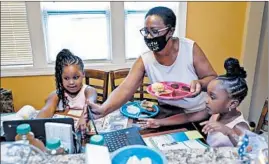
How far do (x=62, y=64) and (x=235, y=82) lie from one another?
1.67 ft

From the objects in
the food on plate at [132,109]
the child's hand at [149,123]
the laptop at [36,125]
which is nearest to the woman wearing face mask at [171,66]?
the child's hand at [149,123]

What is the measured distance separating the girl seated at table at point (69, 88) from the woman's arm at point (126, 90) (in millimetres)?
58

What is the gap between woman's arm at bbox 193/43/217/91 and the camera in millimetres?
759

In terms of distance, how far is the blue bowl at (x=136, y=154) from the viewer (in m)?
0.63

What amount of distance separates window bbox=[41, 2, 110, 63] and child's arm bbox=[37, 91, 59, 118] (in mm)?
170

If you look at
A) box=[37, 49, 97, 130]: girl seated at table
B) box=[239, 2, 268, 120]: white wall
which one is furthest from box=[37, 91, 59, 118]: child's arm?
box=[239, 2, 268, 120]: white wall

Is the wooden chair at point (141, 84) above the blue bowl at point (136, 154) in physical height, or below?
above

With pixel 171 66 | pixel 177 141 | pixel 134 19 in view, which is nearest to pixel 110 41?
pixel 134 19

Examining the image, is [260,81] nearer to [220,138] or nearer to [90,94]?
[220,138]

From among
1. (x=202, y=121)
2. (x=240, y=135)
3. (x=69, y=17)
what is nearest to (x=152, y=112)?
(x=202, y=121)

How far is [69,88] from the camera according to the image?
886 mm

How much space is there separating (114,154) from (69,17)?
84 cm

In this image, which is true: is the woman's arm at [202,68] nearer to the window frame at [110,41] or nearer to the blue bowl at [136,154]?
the window frame at [110,41]

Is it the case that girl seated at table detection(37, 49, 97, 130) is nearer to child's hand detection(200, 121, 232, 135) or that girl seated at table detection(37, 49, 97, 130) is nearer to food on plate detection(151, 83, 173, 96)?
food on plate detection(151, 83, 173, 96)
